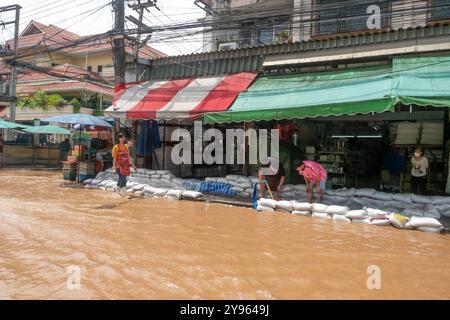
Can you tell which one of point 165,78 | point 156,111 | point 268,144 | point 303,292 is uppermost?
point 165,78

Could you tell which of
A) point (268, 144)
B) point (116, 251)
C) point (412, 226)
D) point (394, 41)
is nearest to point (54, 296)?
point (116, 251)

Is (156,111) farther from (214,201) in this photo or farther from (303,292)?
(303,292)

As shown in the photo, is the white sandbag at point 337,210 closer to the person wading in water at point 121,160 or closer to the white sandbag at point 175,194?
the white sandbag at point 175,194

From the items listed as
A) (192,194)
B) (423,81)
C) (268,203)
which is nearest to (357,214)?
(268,203)

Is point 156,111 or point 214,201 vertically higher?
point 156,111

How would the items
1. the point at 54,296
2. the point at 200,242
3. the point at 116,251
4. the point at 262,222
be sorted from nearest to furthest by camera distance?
1. the point at 54,296
2. the point at 116,251
3. the point at 200,242
4. the point at 262,222

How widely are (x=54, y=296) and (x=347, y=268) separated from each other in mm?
3331

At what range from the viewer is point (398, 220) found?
6.75 m

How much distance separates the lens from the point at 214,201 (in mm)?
9375

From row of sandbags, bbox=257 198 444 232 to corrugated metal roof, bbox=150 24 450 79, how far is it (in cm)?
443

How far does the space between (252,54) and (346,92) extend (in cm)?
373

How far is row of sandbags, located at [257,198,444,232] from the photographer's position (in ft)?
21.5

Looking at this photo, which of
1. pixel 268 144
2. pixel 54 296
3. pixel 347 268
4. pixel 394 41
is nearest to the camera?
pixel 54 296

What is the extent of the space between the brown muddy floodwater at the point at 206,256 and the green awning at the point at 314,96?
2335 millimetres
